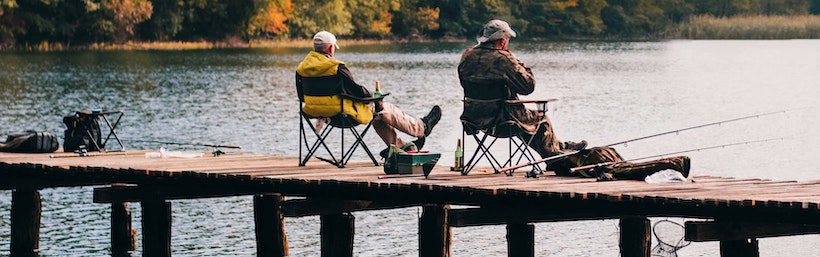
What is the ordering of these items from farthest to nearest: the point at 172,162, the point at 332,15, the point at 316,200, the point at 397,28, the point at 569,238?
the point at 397,28, the point at 332,15, the point at 569,238, the point at 172,162, the point at 316,200

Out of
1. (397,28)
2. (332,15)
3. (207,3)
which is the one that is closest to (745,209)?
(207,3)

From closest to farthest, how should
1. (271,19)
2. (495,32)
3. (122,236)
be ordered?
(495,32) → (122,236) → (271,19)

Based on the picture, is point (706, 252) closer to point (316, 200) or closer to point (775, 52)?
point (316, 200)

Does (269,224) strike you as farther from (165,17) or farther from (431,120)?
(165,17)

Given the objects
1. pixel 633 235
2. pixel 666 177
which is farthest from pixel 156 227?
pixel 666 177

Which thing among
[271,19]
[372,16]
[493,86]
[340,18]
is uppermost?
[372,16]

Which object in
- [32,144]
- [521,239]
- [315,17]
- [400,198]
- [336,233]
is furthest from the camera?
[315,17]

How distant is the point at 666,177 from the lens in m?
12.3

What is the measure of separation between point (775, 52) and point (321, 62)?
7051 centimetres

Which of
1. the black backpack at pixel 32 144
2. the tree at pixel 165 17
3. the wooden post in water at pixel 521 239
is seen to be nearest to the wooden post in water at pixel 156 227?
the black backpack at pixel 32 144

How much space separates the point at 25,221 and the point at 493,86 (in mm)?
4989

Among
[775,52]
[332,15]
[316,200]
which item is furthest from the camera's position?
[332,15]

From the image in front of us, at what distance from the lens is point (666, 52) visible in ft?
295

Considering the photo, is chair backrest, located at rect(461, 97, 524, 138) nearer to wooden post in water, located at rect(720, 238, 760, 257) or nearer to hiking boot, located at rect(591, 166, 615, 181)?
hiking boot, located at rect(591, 166, 615, 181)
